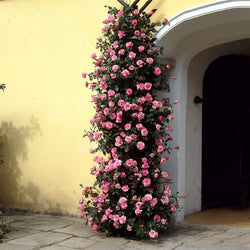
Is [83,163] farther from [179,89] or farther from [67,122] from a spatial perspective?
[179,89]

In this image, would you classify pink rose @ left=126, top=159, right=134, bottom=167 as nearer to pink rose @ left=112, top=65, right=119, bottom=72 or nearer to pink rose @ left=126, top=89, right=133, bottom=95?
pink rose @ left=126, top=89, right=133, bottom=95

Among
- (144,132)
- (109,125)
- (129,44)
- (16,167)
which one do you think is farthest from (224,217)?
(16,167)

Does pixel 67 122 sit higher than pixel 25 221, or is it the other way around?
pixel 67 122

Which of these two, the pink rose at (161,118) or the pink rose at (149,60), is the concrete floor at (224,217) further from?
the pink rose at (149,60)

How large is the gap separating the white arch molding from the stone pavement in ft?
2.15

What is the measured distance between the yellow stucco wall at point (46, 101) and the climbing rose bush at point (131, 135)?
852 millimetres

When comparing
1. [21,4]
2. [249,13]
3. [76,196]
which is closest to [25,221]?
[76,196]

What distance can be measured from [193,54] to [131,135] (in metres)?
1.66

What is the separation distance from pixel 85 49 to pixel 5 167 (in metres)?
2.18

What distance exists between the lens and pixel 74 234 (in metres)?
5.39

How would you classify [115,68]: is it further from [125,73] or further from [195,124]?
[195,124]

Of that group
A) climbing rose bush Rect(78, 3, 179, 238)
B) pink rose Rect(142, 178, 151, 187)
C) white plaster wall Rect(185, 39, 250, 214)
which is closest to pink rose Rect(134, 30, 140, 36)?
climbing rose bush Rect(78, 3, 179, 238)

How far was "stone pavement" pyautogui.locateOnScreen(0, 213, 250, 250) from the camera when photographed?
483 centimetres

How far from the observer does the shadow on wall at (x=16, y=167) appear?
673 cm
